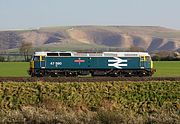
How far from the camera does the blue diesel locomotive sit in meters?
44.4

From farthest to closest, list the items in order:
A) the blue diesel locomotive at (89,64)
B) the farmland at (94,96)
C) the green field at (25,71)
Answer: the green field at (25,71), the blue diesel locomotive at (89,64), the farmland at (94,96)

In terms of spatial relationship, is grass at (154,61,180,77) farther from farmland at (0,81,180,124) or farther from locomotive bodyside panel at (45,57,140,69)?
farmland at (0,81,180,124)

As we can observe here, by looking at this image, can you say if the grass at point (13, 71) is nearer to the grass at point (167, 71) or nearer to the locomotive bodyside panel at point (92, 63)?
the locomotive bodyside panel at point (92, 63)

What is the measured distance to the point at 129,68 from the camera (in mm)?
45406

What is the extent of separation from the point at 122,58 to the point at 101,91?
15.7 meters

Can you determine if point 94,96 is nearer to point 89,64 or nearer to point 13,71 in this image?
point 89,64

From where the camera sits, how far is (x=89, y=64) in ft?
148

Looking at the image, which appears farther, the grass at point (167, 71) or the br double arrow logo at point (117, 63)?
the grass at point (167, 71)

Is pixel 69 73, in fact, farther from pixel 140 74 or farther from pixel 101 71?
pixel 140 74

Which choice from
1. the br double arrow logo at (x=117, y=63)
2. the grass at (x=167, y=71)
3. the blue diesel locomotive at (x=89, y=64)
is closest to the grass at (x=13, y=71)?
the blue diesel locomotive at (x=89, y=64)

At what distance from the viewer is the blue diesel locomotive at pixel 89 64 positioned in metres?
44.4

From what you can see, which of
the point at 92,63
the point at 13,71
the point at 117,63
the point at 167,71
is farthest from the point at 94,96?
the point at 13,71

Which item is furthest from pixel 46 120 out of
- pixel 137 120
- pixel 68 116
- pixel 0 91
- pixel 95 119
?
pixel 0 91

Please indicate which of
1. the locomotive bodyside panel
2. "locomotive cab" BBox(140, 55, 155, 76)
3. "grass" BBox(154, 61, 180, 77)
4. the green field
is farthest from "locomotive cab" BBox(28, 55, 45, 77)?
"grass" BBox(154, 61, 180, 77)
